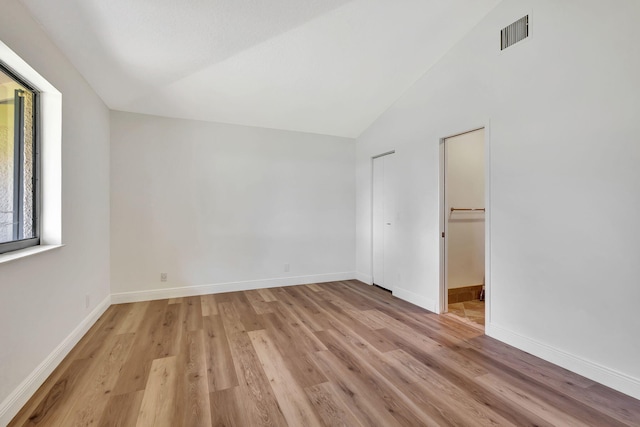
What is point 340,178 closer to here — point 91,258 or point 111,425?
point 91,258

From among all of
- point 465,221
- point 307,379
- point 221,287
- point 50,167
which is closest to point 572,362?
point 307,379

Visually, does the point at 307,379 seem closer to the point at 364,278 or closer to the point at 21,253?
the point at 21,253

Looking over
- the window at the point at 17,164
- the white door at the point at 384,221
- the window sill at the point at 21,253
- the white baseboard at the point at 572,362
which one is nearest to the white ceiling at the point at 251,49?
the window at the point at 17,164

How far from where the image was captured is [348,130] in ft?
16.0

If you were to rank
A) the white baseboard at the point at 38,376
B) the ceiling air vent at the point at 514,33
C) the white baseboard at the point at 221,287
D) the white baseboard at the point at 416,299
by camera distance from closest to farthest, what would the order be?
the white baseboard at the point at 38,376 < the ceiling air vent at the point at 514,33 < the white baseboard at the point at 416,299 < the white baseboard at the point at 221,287

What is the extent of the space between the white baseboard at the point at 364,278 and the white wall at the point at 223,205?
6.4 inches

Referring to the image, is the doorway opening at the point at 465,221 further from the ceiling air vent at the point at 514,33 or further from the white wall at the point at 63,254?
the white wall at the point at 63,254

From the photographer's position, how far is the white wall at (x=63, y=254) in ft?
5.71

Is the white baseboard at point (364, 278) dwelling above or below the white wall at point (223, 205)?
below

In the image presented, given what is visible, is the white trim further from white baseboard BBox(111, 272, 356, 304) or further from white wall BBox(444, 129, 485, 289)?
white wall BBox(444, 129, 485, 289)

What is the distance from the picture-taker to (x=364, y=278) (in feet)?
16.1

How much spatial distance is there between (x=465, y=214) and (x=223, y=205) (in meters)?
3.44

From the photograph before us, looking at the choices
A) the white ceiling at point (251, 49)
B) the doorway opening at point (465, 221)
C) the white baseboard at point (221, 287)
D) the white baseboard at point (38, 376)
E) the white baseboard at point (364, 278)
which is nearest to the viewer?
the white baseboard at point (38, 376)

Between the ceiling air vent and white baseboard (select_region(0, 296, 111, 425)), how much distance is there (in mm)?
4405
